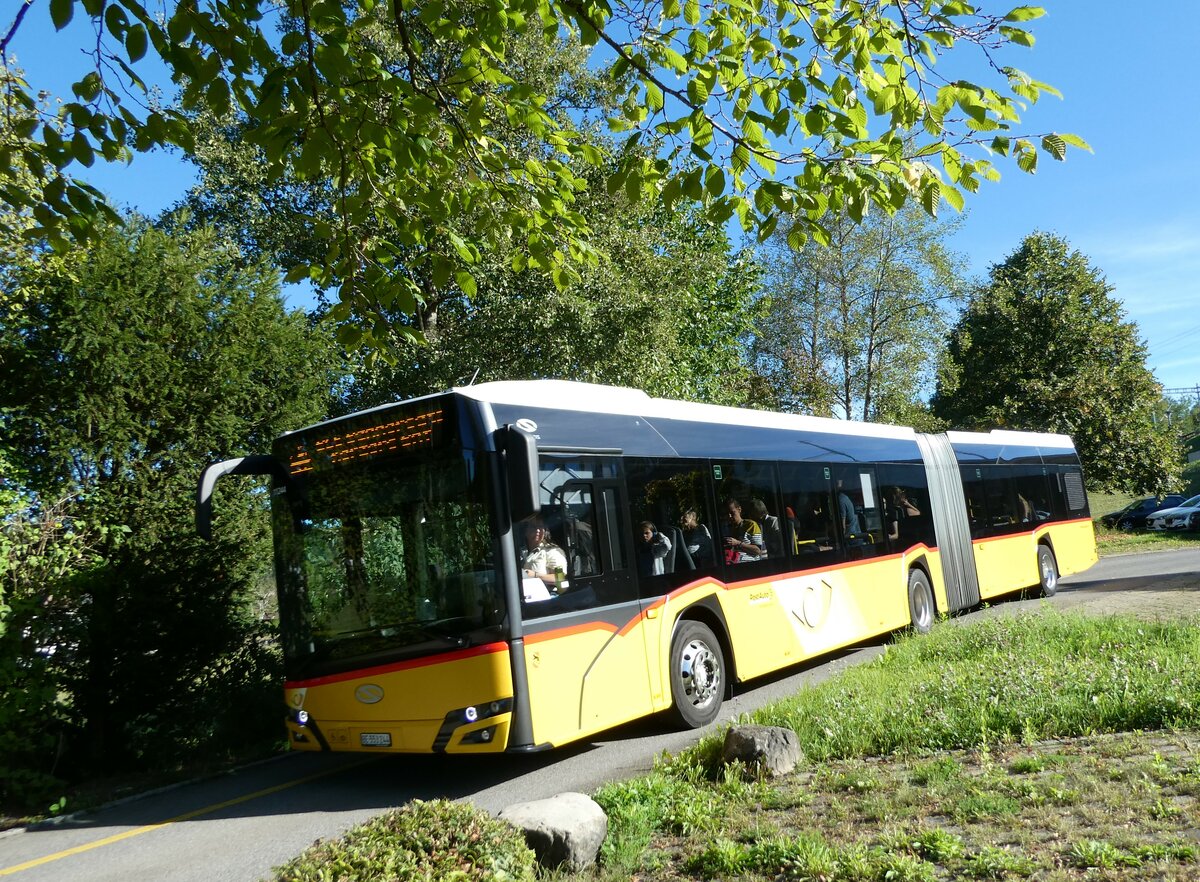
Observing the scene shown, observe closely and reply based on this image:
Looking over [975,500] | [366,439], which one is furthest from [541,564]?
[975,500]

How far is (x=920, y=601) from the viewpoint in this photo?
564 inches

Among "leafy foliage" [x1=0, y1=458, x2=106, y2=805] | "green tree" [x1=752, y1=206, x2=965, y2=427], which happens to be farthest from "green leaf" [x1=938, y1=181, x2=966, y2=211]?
"green tree" [x1=752, y1=206, x2=965, y2=427]

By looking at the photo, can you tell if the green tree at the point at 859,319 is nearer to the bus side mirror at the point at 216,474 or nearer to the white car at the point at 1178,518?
the white car at the point at 1178,518

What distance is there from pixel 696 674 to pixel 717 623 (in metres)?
0.72

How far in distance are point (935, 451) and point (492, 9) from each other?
480 inches

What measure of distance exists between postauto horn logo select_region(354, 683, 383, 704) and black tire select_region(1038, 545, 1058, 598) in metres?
15.0

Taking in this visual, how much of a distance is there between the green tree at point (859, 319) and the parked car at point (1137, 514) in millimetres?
9079

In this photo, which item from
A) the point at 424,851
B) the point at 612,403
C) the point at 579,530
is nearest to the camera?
the point at 424,851

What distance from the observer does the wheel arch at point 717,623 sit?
9.25 metres

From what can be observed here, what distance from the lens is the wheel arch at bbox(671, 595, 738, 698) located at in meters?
9.25

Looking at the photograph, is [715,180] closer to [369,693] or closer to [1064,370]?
[369,693]

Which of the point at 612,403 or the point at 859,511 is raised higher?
the point at 612,403

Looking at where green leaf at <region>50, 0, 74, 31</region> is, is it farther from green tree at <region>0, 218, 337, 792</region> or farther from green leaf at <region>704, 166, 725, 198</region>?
green tree at <region>0, 218, 337, 792</region>

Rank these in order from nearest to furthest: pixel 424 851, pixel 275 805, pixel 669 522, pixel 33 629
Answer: pixel 424 851, pixel 275 805, pixel 33 629, pixel 669 522
